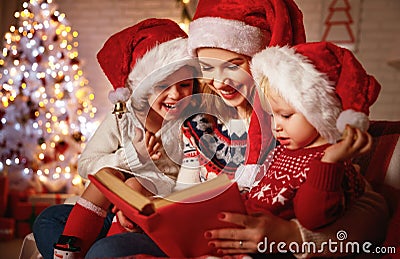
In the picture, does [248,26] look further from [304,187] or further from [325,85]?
[304,187]

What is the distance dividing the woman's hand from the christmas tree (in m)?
3.00

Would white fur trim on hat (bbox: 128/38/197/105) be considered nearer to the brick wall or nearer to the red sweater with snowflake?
the red sweater with snowflake

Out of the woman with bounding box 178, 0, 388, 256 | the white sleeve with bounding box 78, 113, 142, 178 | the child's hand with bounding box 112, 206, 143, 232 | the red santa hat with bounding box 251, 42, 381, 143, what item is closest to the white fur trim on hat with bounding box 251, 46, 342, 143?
the red santa hat with bounding box 251, 42, 381, 143

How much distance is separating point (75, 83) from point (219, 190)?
3.18 metres

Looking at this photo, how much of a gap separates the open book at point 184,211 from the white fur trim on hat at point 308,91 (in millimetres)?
223

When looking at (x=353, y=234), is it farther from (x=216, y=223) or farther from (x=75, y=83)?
(x=75, y=83)

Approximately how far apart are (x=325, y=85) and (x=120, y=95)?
25.1 inches

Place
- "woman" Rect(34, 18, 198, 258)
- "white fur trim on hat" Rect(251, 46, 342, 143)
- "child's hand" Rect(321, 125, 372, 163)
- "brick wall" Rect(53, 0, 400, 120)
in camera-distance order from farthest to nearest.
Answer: "brick wall" Rect(53, 0, 400, 120) → "woman" Rect(34, 18, 198, 258) → "white fur trim on hat" Rect(251, 46, 342, 143) → "child's hand" Rect(321, 125, 372, 163)

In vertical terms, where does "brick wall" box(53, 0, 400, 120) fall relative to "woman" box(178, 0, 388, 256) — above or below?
below

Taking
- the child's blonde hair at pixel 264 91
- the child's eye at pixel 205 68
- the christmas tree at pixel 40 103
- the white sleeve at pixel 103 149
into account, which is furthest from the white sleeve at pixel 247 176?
the christmas tree at pixel 40 103

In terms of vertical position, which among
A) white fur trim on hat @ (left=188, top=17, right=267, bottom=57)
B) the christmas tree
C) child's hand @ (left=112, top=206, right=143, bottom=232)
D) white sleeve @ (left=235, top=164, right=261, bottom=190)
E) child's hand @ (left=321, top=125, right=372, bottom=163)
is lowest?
the christmas tree

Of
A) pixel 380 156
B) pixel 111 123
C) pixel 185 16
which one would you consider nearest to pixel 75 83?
pixel 185 16

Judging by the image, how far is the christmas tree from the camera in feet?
12.3

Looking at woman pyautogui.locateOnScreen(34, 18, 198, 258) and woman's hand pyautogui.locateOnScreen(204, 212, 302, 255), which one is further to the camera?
woman pyautogui.locateOnScreen(34, 18, 198, 258)
